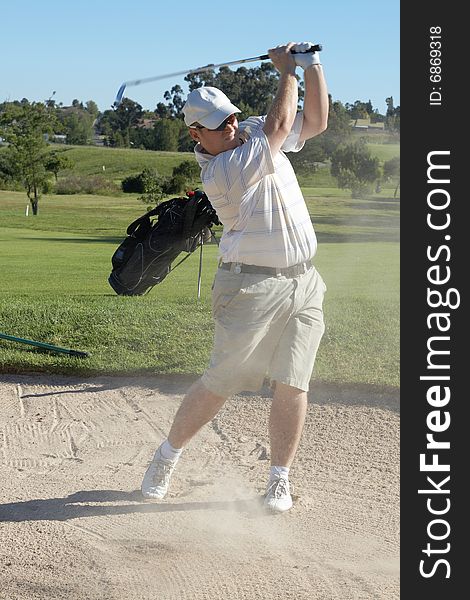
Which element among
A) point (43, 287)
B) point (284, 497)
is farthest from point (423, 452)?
point (43, 287)

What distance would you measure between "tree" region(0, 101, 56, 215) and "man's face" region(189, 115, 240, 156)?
2306 cm

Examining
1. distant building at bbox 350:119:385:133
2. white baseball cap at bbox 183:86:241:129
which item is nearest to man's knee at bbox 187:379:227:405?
white baseball cap at bbox 183:86:241:129

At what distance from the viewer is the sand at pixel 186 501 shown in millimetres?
3525

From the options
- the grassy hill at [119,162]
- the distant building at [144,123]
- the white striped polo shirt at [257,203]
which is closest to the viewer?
the white striped polo shirt at [257,203]

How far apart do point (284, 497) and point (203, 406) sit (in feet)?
1.72

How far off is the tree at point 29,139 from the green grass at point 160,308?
31.2 ft

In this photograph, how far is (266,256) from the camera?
3938mm

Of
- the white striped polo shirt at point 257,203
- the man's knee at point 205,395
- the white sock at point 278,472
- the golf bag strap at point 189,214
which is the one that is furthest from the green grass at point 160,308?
the white striped polo shirt at point 257,203

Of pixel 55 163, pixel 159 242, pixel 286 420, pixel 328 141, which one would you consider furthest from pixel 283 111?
pixel 55 163

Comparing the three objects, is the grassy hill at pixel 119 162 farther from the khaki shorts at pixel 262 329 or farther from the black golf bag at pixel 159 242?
the khaki shorts at pixel 262 329

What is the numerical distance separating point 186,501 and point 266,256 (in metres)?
1.22

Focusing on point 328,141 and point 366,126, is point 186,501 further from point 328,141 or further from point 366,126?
point 328,141

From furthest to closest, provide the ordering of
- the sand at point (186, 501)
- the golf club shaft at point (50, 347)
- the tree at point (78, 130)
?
the tree at point (78, 130), the golf club shaft at point (50, 347), the sand at point (186, 501)

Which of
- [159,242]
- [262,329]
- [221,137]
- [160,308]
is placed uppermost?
[221,137]
